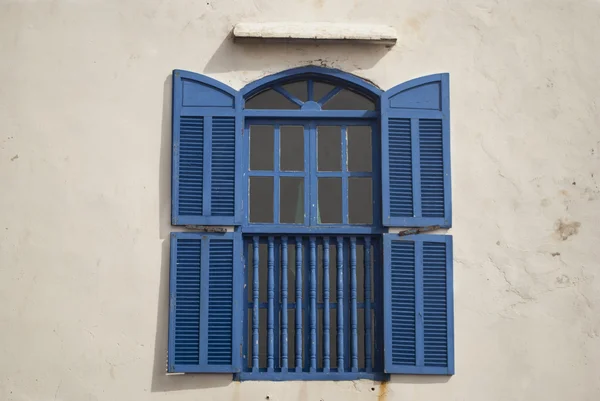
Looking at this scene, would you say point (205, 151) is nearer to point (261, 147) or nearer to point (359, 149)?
point (261, 147)

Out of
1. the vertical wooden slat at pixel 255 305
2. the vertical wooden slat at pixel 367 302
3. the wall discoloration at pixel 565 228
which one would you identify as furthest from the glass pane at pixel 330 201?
the wall discoloration at pixel 565 228

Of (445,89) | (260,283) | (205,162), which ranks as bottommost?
(260,283)

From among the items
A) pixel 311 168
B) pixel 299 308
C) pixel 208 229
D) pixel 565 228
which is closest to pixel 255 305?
Result: pixel 299 308

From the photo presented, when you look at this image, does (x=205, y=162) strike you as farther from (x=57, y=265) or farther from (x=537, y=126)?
(x=537, y=126)

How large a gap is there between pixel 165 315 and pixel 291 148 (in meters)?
1.41

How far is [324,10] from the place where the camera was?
312 inches

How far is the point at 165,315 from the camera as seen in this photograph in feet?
24.8

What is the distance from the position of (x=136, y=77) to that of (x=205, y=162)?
760 millimetres

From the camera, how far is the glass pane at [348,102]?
793 cm

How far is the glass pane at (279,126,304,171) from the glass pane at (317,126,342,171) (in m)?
0.12

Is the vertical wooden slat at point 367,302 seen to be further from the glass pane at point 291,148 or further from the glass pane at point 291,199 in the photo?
the glass pane at point 291,148

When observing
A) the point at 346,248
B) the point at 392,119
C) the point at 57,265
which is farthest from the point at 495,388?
the point at 57,265

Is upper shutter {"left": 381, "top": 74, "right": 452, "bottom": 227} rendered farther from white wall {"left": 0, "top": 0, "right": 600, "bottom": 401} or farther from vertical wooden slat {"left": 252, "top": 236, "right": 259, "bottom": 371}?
vertical wooden slat {"left": 252, "top": 236, "right": 259, "bottom": 371}

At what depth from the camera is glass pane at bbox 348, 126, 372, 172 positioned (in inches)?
309
